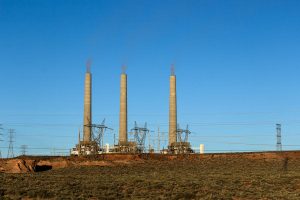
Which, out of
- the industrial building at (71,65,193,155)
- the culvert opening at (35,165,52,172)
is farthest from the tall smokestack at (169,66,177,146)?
the culvert opening at (35,165,52,172)

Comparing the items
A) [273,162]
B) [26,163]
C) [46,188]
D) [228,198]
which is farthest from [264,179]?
[26,163]

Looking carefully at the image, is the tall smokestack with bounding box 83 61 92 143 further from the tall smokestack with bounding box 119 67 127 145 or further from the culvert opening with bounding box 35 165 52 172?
the culvert opening with bounding box 35 165 52 172

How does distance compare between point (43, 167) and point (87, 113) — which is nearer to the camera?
point (43, 167)

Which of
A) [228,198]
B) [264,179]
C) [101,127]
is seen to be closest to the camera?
[228,198]

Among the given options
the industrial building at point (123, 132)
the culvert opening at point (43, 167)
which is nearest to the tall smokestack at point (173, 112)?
the industrial building at point (123, 132)

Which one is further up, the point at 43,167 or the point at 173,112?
the point at 173,112

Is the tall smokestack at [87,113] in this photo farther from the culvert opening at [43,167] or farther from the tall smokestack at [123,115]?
the culvert opening at [43,167]

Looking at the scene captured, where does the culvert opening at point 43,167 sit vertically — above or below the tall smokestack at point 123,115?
below

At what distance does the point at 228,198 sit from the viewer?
27453 mm

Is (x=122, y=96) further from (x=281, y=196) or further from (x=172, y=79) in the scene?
(x=281, y=196)

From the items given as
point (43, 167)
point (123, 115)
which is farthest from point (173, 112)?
point (43, 167)

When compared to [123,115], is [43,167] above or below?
below

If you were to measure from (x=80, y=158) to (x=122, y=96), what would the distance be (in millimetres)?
24183

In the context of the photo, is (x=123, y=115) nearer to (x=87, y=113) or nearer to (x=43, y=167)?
(x=87, y=113)
